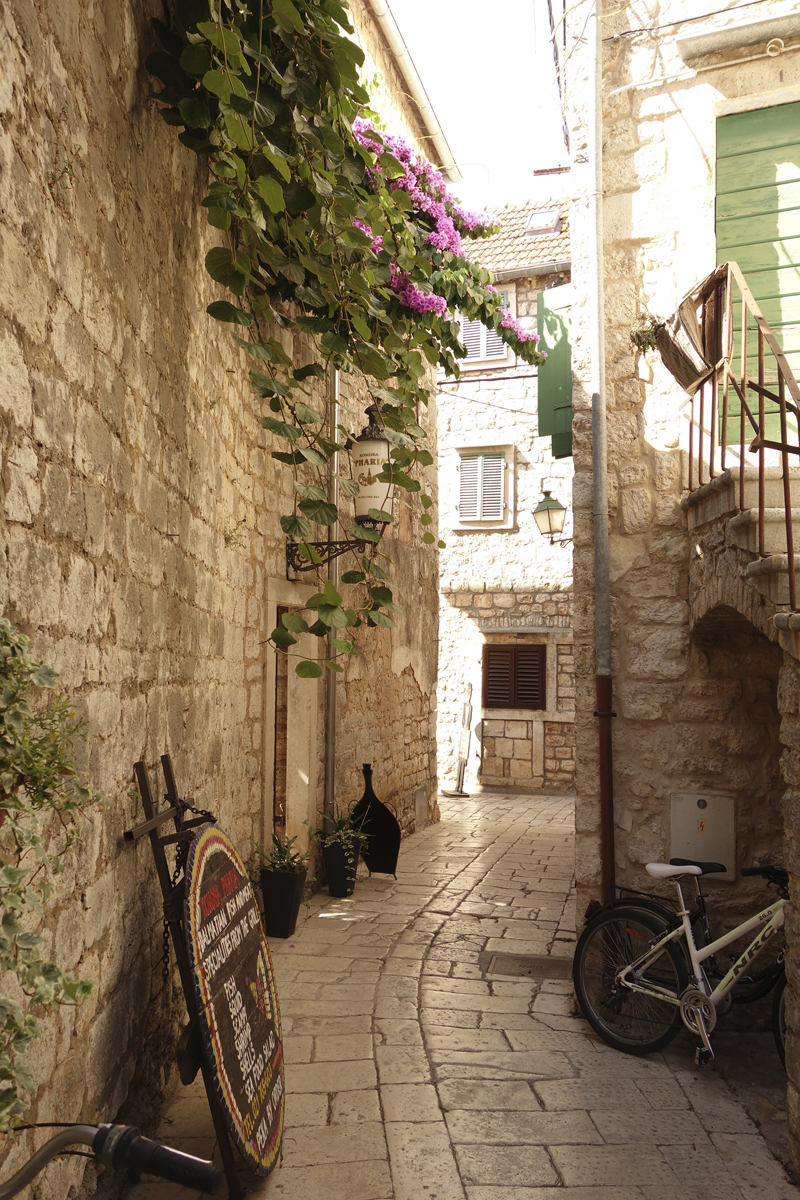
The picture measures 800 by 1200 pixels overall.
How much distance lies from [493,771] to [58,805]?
1202 cm

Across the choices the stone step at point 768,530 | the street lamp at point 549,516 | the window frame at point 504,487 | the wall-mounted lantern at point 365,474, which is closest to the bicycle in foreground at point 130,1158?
the stone step at point 768,530

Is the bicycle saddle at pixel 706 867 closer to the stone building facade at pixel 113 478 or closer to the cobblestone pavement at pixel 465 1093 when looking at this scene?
the cobblestone pavement at pixel 465 1093

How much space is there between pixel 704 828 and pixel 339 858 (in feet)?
8.61

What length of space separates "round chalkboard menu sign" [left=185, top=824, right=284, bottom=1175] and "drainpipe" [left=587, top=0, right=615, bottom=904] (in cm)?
194

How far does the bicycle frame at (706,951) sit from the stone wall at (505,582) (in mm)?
9103

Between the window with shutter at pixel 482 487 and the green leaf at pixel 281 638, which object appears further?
the window with shutter at pixel 482 487

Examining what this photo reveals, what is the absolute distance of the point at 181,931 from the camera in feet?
8.04

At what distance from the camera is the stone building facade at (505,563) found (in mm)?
13125

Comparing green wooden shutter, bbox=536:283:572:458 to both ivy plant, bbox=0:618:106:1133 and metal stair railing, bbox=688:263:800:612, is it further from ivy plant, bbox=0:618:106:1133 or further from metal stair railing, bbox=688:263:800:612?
ivy plant, bbox=0:618:106:1133

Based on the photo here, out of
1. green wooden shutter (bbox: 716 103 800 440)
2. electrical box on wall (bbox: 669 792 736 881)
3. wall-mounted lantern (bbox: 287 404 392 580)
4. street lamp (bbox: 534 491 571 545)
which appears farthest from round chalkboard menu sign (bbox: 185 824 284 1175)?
street lamp (bbox: 534 491 571 545)

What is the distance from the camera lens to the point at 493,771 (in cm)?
1335

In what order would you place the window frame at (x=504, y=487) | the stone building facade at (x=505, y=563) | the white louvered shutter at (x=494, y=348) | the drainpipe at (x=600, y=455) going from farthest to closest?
the white louvered shutter at (x=494, y=348) → the window frame at (x=504, y=487) → the stone building facade at (x=505, y=563) → the drainpipe at (x=600, y=455)

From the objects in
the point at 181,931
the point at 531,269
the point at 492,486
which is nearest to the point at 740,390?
the point at 181,931

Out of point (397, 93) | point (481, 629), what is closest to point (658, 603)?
point (397, 93)
